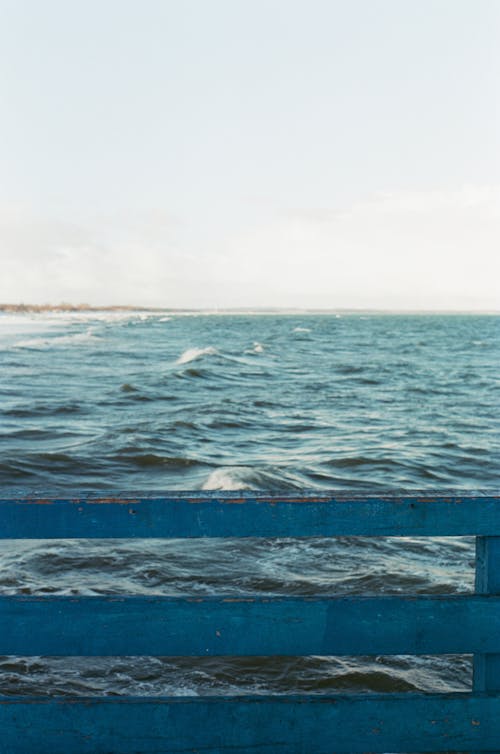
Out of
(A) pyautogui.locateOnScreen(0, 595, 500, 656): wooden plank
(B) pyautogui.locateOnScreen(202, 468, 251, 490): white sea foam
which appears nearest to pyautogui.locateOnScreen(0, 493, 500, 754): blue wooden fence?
(A) pyautogui.locateOnScreen(0, 595, 500, 656): wooden plank

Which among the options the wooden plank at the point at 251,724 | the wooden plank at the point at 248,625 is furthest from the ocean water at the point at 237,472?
the wooden plank at the point at 251,724

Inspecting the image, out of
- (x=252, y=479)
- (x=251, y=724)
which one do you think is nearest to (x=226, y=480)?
(x=252, y=479)

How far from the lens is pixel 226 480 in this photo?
8812 mm

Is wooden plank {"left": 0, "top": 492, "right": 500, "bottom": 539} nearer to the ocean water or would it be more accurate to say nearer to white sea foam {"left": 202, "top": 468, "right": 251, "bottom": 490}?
the ocean water

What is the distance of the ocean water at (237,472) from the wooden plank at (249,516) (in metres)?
0.12

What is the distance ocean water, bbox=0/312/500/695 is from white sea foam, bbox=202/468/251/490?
0.03 metres

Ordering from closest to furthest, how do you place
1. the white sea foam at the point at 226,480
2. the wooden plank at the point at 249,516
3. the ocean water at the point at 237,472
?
the wooden plank at the point at 249,516 → the ocean water at the point at 237,472 → the white sea foam at the point at 226,480

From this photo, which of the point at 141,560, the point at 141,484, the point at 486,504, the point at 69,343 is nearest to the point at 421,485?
the point at 141,484

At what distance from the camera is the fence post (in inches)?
84.3

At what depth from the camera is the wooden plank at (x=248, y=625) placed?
6.82 ft

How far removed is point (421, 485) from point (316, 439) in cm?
352

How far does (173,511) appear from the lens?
209 cm

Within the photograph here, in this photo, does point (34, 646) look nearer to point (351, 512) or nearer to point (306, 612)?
point (306, 612)

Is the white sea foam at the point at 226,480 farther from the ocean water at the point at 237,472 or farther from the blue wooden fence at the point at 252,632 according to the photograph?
the blue wooden fence at the point at 252,632
